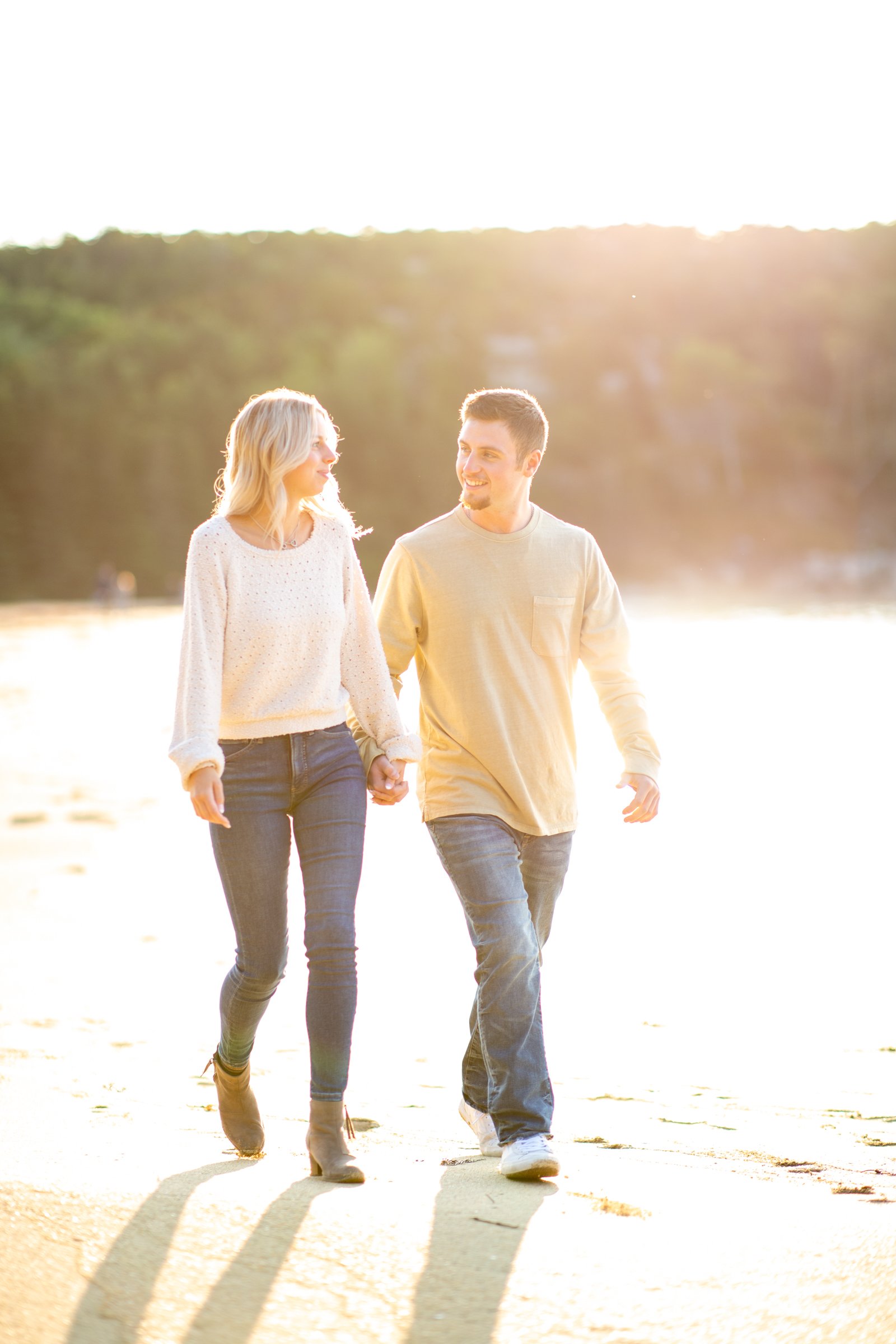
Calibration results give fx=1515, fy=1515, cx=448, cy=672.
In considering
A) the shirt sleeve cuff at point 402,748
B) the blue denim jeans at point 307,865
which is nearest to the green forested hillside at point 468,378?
the shirt sleeve cuff at point 402,748

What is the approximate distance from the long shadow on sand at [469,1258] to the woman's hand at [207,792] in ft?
2.96

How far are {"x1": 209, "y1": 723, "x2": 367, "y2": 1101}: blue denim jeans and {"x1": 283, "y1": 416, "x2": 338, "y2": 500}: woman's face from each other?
550mm

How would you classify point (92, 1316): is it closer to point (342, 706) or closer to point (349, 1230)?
point (349, 1230)

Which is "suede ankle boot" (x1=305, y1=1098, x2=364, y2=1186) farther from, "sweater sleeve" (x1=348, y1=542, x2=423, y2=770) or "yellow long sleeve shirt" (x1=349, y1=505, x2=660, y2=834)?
"sweater sleeve" (x1=348, y1=542, x2=423, y2=770)

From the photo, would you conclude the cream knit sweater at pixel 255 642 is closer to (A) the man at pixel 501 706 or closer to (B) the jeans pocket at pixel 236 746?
(B) the jeans pocket at pixel 236 746

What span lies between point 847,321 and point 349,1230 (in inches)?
3056

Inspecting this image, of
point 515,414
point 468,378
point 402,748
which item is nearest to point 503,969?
point 402,748

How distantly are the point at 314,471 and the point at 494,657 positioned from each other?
0.65 meters

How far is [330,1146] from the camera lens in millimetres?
3201

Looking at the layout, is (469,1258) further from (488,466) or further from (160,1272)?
(488,466)

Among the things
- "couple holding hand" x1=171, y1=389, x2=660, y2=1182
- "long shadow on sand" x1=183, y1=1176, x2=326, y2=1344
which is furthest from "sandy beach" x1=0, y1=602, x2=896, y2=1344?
"couple holding hand" x1=171, y1=389, x2=660, y2=1182

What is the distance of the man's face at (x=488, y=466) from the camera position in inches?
146

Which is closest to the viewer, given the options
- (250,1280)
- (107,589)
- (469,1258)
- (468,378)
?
(250,1280)

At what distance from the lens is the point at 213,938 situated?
6.90 m
